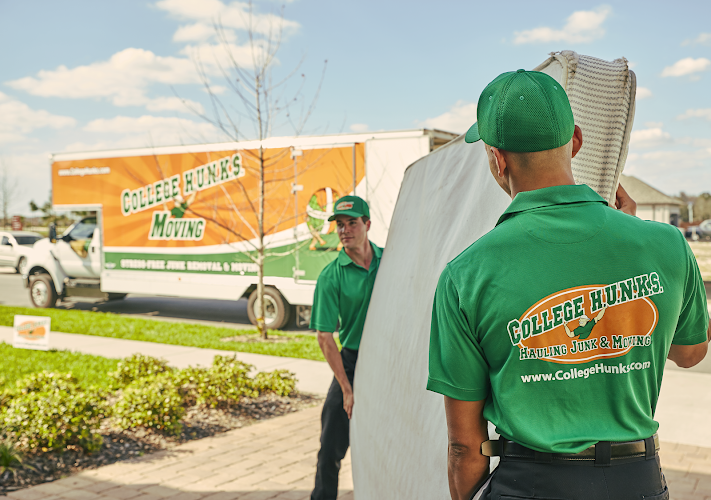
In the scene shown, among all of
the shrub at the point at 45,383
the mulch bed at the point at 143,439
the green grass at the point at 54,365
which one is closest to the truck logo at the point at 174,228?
the green grass at the point at 54,365

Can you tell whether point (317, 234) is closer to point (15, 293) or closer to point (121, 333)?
point (121, 333)

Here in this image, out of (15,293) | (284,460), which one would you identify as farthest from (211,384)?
(15,293)

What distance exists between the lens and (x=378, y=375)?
2.68 meters

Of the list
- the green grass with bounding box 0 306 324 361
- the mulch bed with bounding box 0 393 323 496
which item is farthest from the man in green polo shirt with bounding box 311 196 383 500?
the green grass with bounding box 0 306 324 361

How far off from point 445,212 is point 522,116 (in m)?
0.94

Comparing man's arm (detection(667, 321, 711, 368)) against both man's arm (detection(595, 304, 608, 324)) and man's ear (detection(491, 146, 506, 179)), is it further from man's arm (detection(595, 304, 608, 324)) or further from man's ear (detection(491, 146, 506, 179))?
man's ear (detection(491, 146, 506, 179))

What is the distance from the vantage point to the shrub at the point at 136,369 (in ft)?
23.5

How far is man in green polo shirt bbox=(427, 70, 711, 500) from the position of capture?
49.7 inches

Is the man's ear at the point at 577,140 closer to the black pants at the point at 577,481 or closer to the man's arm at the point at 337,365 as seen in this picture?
the black pants at the point at 577,481

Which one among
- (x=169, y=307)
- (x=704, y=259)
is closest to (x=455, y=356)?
(x=169, y=307)

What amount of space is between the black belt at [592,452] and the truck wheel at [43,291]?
15987 mm

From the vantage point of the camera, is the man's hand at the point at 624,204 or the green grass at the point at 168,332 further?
the green grass at the point at 168,332

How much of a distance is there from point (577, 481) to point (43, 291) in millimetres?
16461

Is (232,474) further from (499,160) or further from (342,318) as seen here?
(499,160)
